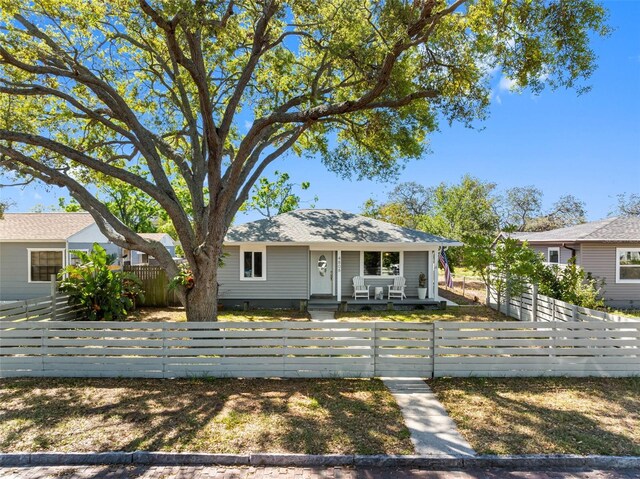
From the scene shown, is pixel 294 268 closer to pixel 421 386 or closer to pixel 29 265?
pixel 421 386

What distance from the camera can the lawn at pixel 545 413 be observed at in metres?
4.44

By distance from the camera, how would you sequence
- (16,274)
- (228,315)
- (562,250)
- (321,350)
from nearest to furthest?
(321,350), (228,315), (16,274), (562,250)

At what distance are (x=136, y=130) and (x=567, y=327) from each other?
10.4 m

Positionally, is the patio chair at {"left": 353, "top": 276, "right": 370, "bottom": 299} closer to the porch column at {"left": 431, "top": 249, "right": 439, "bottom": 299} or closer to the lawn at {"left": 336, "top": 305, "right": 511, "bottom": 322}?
the lawn at {"left": 336, "top": 305, "right": 511, "bottom": 322}

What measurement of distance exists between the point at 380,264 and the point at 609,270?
10.2 metres

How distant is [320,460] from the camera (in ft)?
13.5

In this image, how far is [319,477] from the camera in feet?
12.7

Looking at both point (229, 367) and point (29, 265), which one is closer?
point (229, 367)

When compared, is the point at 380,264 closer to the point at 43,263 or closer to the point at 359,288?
the point at 359,288

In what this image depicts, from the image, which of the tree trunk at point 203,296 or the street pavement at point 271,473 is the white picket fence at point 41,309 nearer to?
the tree trunk at point 203,296

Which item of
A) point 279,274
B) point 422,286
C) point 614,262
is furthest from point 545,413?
point 614,262

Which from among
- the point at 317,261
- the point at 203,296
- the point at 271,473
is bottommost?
the point at 271,473

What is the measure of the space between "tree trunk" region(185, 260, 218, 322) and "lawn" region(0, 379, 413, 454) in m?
2.27

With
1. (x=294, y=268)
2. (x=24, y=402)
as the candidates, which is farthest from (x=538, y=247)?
(x=24, y=402)
